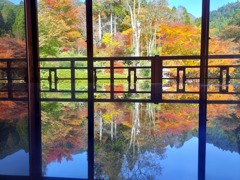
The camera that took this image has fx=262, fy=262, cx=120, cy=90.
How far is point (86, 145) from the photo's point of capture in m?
1.50

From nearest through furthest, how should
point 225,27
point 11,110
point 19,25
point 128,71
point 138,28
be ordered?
1. point 11,110
2. point 19,25
3. point 225,27
4. point 128,71
5. point 138,28

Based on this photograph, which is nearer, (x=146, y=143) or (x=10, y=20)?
(x=146, y=143)

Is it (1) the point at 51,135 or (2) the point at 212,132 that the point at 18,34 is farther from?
(2) the point at 212,132

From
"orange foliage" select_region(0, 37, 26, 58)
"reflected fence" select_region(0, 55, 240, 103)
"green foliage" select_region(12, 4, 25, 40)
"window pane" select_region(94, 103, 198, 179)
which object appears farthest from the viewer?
"orange foliage" select_region(0, 37, 26, 58)

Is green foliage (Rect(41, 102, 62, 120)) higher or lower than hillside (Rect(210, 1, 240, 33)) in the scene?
lower

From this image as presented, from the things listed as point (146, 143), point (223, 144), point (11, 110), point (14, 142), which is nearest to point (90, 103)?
point (11, 110)

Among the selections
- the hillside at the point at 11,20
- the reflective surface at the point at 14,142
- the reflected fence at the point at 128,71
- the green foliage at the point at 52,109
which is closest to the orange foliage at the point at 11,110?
the reflective surface at the point at 14,142

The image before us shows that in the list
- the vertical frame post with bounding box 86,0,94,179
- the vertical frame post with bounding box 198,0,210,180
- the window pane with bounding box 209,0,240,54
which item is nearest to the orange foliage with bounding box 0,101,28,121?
the vertical frame post with bounding box 86,0,94,179

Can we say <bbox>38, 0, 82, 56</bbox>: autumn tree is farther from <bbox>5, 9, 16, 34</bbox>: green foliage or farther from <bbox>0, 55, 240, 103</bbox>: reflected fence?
<bbox>5, 9, 16, 34</bbox>: green foliage

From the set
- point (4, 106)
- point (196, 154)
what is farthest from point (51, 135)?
point (4, 106)

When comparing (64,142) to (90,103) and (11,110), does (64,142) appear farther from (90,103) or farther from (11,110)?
(90,103)

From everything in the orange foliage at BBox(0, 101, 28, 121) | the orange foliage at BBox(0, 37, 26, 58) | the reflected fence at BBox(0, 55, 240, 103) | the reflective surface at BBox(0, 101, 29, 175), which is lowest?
the reflective surface at BBox(0, 101, 29, 175)

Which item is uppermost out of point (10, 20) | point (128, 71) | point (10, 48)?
point (10, 20)

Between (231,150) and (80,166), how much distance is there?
820 millimetres
